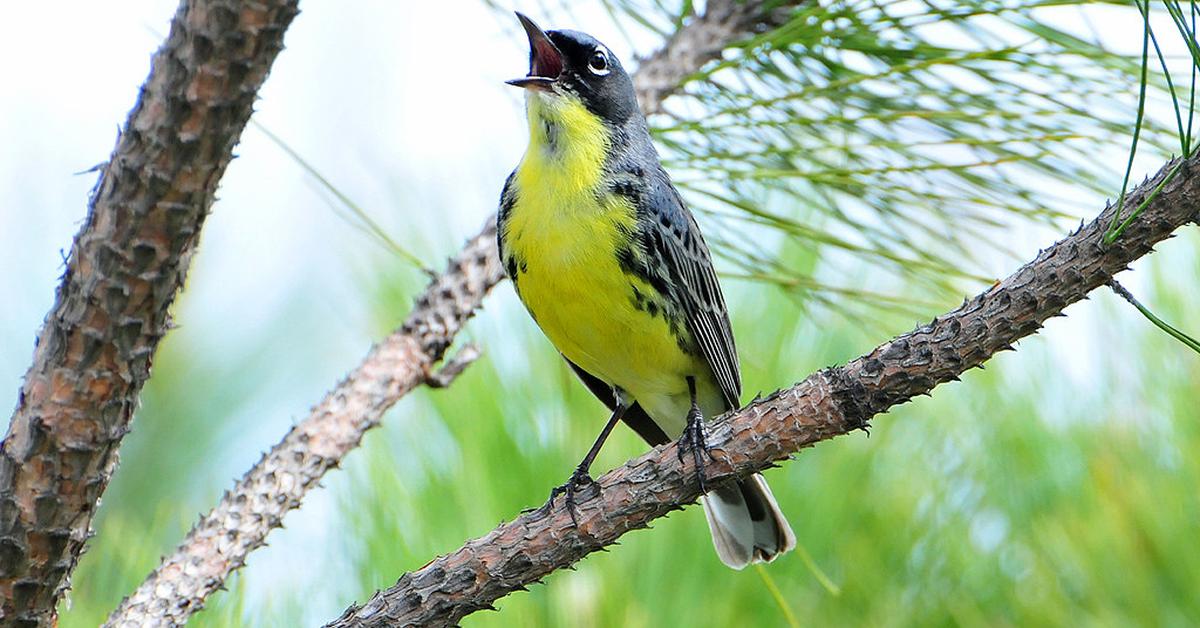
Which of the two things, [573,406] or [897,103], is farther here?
[573,406]

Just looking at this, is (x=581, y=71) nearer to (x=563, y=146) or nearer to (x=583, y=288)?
(x=563, y=146)

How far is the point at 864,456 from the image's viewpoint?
266 centimetres

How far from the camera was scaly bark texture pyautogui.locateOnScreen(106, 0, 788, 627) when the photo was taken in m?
1.78

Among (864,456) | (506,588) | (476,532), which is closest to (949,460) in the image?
(864,456)

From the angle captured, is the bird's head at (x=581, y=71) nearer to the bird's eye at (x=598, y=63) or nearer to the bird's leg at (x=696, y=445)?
the bird's eye at (x=598, y=63)

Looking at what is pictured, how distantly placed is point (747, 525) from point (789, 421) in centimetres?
75

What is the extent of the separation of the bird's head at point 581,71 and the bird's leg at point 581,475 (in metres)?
0.63

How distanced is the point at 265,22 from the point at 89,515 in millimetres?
608

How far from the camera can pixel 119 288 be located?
1352 millimetres

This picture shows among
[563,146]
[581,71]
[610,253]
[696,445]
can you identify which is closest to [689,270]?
[610,253]

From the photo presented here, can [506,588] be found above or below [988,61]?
below

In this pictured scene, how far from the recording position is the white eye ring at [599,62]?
278 centimetres

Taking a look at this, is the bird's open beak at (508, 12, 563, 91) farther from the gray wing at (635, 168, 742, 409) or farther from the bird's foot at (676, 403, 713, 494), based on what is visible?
the bird's foot at (676, 403, 713, 494)

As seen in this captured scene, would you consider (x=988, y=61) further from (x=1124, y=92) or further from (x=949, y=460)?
(x=949, y=460)
